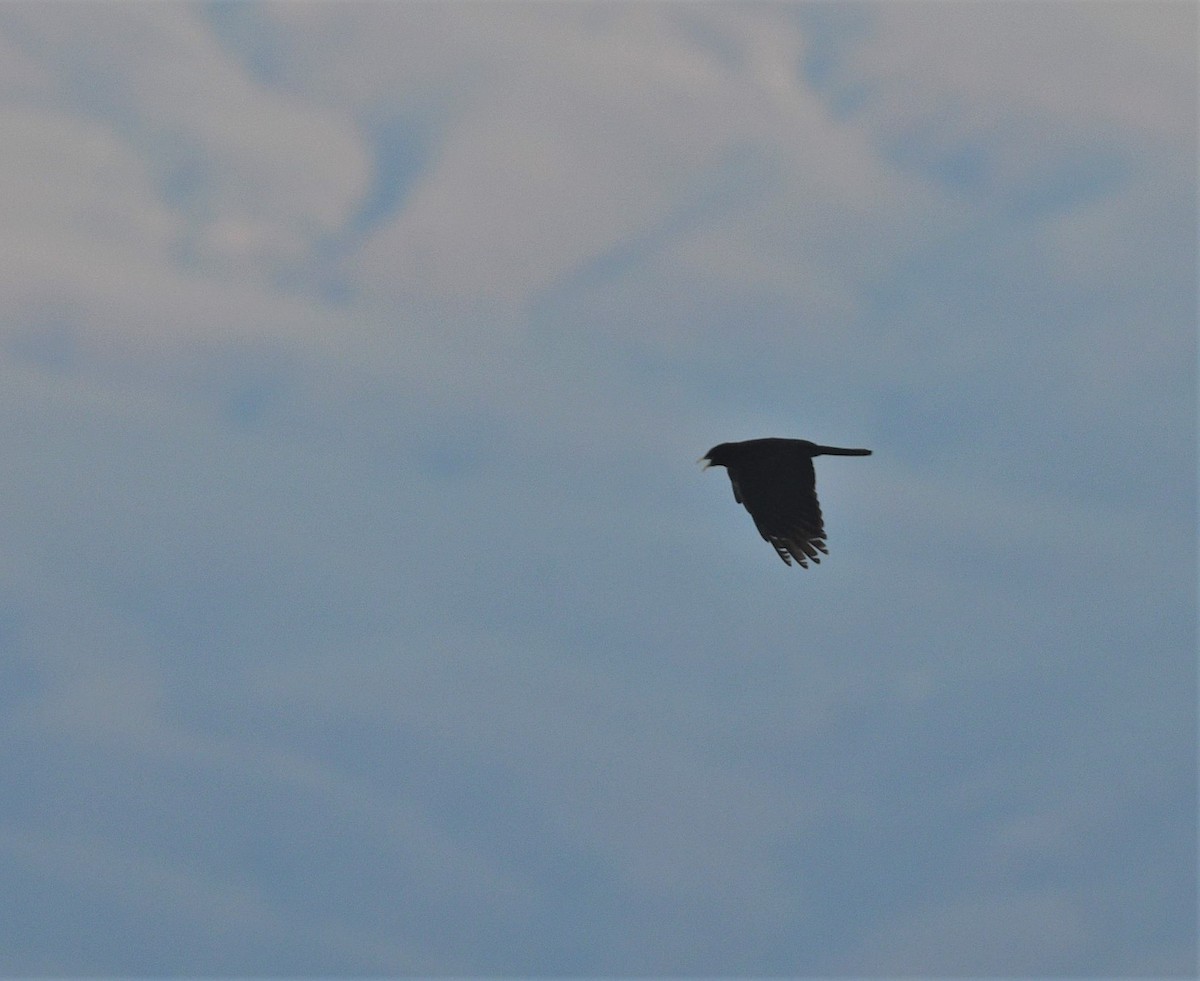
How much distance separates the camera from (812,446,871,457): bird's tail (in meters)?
31.6

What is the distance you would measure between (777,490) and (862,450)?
7.15ft

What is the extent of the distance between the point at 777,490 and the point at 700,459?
1.73 metres

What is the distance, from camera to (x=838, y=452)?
3178 cm

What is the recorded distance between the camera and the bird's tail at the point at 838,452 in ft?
104

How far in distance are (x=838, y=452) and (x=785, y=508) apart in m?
1.91

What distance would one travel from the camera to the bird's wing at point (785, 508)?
108 ft

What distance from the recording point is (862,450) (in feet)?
104

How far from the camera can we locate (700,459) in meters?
32.8

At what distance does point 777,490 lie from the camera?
3294 cm

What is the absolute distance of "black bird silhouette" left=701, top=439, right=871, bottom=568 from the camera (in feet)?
106

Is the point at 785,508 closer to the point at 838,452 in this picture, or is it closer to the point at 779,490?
the point at 779,490

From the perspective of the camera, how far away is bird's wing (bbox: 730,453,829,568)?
32.8 meters

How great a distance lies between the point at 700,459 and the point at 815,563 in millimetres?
3219

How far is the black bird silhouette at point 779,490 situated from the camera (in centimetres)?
3231
